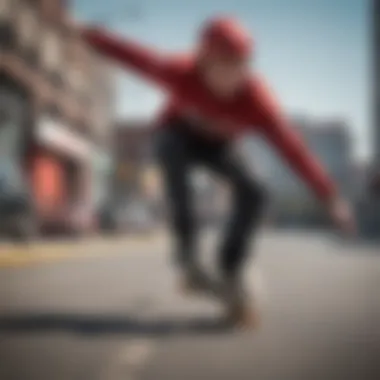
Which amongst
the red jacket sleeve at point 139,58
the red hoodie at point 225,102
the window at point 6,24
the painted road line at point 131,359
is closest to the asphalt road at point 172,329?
the painted road line at point 131,359

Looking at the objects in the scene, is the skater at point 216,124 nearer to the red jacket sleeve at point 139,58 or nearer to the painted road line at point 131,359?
the red jacket sleeve at point 139,58

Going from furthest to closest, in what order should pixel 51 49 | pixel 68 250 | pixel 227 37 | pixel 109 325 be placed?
pixel 68 250, pixel 109 325, pixel 51 49, pixel 227 37

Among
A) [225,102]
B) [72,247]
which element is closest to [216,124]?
[225,102]

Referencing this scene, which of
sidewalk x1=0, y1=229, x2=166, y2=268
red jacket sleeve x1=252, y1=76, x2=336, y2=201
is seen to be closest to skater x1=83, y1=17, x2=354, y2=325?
red jacket sleeve x1=252, y1=76, x2=336, y2=201

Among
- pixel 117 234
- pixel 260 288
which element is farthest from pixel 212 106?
pixel 117 234

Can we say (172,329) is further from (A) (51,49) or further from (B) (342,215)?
(A) (51,49)
